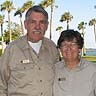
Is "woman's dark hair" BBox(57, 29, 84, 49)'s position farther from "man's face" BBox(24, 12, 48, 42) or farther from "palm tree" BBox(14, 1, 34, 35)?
"palm tree" BBox(14, 1, 34, 35)

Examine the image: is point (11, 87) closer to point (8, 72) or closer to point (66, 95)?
point (8, 72)

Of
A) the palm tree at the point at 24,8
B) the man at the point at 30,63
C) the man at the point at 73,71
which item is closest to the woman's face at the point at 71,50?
the man at the point at 73,71

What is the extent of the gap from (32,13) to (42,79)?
39.1 inches

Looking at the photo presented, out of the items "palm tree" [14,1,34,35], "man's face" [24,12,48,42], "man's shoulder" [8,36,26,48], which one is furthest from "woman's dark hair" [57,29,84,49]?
"palm tree" [14,1,34,35]

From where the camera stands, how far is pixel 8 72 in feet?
16.5

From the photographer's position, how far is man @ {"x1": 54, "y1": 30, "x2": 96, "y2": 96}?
472 cm

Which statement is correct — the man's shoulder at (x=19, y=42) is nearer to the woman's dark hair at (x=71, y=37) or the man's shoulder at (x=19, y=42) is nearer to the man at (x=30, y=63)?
the man at (x=30, y=63)

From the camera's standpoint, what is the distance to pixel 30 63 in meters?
4.95

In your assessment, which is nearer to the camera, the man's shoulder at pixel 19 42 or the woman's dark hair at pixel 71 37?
the woman's dark hair at pixel 71 37

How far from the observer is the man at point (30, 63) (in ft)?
16.0

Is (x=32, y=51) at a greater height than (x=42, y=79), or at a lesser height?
greater

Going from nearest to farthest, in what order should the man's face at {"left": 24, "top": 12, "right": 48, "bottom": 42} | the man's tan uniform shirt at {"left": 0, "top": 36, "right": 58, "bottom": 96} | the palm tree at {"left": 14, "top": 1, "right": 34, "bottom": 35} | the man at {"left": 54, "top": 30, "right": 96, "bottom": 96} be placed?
the man at {"left": 54, "top": 30, "right": 96, "bottom": 96} < the man's tan uniform shirt at {"left": 0, "top": 36, "right": 58, "bottom": 96} < the man's face at {"left": 24, "top": 12, "right": 48, "bottom": 42} < the palm tree at {"left": 14, "top": 1, "right": 34, "bottom": 35}

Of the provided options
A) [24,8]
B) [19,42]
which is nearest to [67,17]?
[24,8]

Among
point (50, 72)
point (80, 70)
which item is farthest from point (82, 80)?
point (50, 72)
